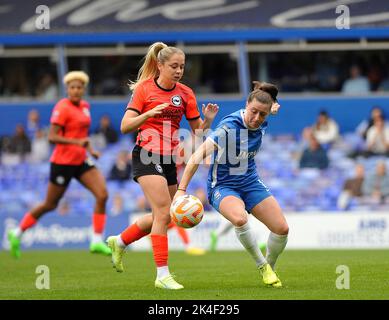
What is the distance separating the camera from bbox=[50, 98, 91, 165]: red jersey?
1462cm

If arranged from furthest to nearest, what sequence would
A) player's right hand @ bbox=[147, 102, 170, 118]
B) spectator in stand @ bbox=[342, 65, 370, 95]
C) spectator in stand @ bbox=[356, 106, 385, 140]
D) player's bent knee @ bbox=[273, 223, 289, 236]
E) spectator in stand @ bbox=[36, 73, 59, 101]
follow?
1. spectator in stand @ bbox=[36, 73, 59, 101]
2. spectator in stand @ bbox=[342, 65, 370, 95]
3. spectator in stand @ bbox=[356, 106, 385, 140]
4. player's bent knee @ bbox=[273, 223, 289, 236]
5. player's right hand @ bbox=[147, 102, 170, 118]

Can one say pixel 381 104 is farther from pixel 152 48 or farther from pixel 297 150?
pixel 152 48

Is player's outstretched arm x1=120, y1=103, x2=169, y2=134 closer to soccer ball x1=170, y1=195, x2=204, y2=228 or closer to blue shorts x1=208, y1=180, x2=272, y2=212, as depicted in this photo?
soccer ball x1=170, y1=195, x2=204, y2=228

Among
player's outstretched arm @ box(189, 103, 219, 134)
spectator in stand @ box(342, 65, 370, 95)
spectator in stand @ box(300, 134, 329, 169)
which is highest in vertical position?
spectator in stand @ box(342, 65, 370, 95)

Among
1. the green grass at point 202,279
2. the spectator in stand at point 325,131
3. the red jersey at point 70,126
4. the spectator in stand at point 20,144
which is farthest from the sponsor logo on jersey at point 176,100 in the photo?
the spectator in stand at point 20,144

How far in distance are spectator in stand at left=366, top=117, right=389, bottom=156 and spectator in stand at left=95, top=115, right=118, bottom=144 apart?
637cm

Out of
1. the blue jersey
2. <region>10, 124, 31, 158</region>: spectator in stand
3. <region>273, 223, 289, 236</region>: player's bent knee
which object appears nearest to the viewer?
the blue jersey

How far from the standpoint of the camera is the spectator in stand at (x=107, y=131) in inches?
952

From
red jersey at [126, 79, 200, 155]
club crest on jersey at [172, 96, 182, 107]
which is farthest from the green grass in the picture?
club crest on jersey at [172, 96, 182, 107]

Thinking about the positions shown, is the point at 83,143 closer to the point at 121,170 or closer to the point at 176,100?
the point at 176,100

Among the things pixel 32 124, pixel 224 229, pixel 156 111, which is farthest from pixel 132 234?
pixel 32 124

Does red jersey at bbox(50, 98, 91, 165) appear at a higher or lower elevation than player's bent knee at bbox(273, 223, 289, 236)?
higher

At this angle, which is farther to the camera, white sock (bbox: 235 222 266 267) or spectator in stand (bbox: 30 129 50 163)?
spectator in stand (bbox: 30 129 50 163)

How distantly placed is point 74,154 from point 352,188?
839 centimetres
